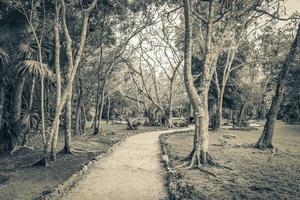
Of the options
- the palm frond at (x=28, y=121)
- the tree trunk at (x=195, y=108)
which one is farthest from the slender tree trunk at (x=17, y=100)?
the tree trunk at (x=195, y=108)

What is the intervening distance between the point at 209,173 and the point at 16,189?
6.10m

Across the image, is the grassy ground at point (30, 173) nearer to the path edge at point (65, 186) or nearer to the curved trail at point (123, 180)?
the path edge at point (65, 186)

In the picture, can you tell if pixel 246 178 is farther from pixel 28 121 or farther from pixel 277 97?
pixel 28 121

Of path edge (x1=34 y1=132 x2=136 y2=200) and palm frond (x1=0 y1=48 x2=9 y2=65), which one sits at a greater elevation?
palm frond (x1=0 y1=48 x2=9 y2=65)

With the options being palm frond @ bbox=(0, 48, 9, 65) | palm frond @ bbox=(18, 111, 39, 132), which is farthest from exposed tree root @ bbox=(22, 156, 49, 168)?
palm frond @ bbox=(0, 48, 9, 65)

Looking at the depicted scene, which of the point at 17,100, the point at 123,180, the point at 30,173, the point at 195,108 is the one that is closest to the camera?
the point at 123,180

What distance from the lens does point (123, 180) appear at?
10062mm

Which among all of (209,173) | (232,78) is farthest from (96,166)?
(232,78)

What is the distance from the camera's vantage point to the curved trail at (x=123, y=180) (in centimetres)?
851

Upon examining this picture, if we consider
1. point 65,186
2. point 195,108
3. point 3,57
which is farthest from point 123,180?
point 3,57

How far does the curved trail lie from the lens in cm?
851

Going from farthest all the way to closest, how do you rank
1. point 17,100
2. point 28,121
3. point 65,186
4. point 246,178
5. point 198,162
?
point 17,100, point 28,121, point 198,162, point 246,178, point 65,186

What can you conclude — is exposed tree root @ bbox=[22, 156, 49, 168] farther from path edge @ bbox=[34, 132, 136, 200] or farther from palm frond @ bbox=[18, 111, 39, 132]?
palm frond @ bbox=[18, 111, 39, 132]

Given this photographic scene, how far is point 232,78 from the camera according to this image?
40.5m
